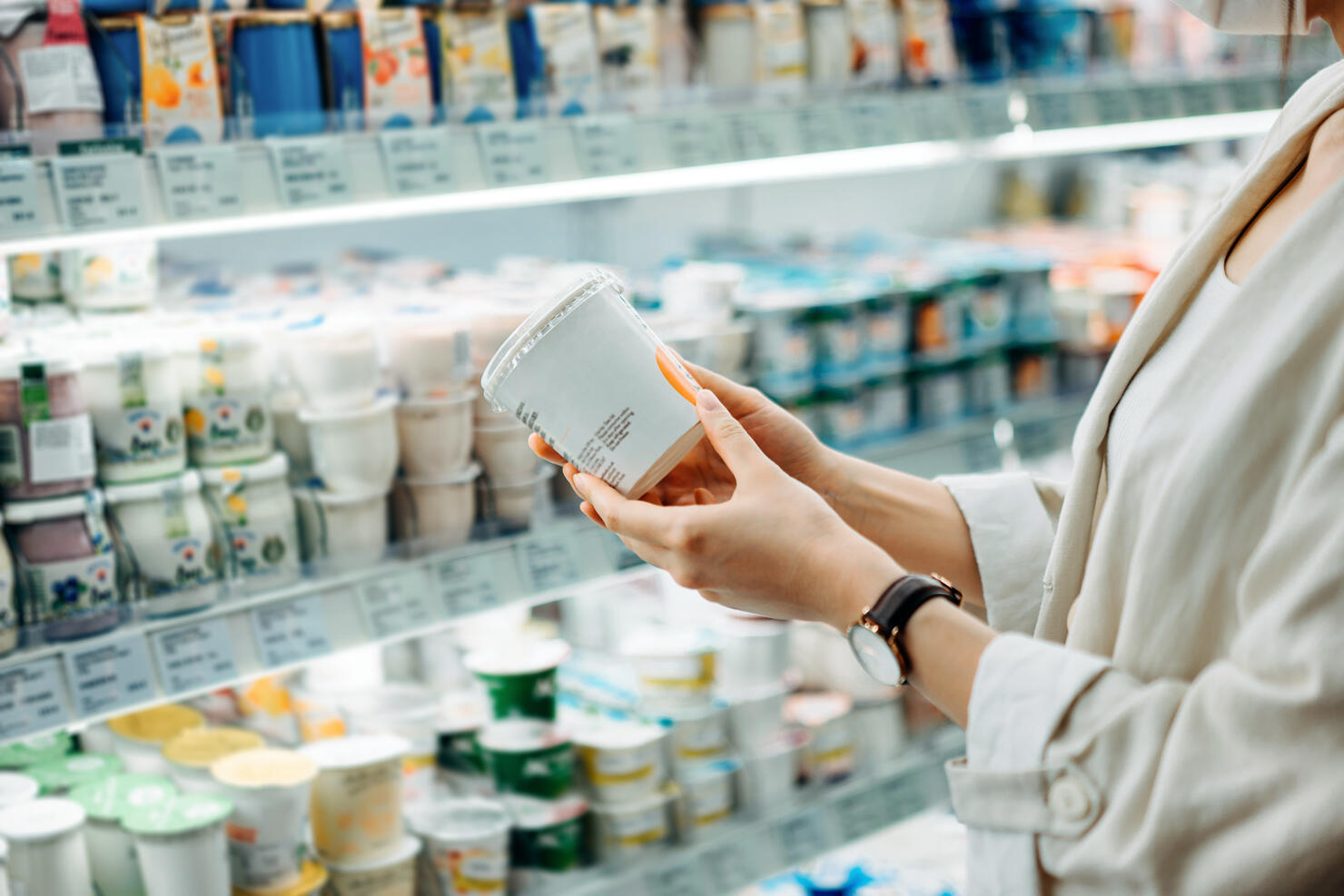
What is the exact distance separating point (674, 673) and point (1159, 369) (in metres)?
1.00

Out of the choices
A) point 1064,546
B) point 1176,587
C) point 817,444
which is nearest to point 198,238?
point 817,444

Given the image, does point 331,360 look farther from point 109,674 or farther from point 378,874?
point 378,874

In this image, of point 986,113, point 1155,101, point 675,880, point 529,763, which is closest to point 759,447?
point 529,763

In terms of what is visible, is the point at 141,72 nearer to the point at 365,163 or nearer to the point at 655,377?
the point at 365,163

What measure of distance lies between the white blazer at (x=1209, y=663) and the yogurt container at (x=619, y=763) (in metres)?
0.83

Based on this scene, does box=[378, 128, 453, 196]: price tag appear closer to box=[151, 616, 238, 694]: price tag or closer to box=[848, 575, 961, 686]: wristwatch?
box=[151, 616, 238, 694]: price tag


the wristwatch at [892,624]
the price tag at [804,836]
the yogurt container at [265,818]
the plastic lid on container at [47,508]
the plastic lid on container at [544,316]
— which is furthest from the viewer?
the price tag at [804,836]

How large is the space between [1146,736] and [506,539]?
0.83m

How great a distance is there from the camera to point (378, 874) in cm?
138

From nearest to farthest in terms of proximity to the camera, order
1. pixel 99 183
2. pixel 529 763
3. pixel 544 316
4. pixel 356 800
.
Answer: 1. pixel 544 316
2. pixel 99 183
3. pixel 356 800
4. pixel 529 763

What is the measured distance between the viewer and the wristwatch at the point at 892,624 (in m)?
0.80

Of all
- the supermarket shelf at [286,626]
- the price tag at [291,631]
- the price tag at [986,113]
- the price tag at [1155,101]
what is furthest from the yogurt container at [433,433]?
the price tag at [1155,101]

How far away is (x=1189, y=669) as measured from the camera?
78cm

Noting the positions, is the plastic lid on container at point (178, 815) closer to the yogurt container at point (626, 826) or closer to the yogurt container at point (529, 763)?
the yogurt container at point (529, 763)
